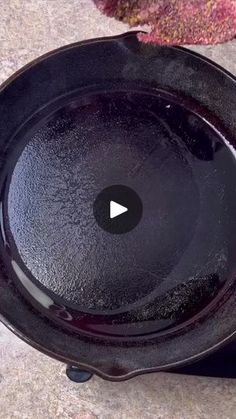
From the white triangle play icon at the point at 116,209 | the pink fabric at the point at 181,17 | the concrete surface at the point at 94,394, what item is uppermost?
the pink fabric at the point at 181,17

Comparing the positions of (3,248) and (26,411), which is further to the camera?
(26,411)

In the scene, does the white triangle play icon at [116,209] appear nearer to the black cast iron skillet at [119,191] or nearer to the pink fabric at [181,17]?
the black cast iron skillet at [119,191]

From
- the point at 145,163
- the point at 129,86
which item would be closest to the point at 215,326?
the point at 145,163

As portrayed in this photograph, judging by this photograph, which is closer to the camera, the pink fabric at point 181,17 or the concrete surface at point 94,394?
the pink fabric at point 181,17

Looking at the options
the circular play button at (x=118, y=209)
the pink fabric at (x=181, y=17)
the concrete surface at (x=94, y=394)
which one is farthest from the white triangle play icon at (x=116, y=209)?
the concrete surface at (x=94, y=394)

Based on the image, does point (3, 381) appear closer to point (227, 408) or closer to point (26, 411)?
point (26, 411)

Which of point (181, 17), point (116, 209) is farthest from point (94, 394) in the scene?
point (181, 17)

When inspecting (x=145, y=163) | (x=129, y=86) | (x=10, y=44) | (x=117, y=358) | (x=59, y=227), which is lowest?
(x=117, y=358)

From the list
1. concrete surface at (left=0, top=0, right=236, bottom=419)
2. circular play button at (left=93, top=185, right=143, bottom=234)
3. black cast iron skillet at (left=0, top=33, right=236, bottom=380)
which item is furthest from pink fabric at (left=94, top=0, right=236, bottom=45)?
concrete surface at (left=0, top=0, right=236, bottom=419)
